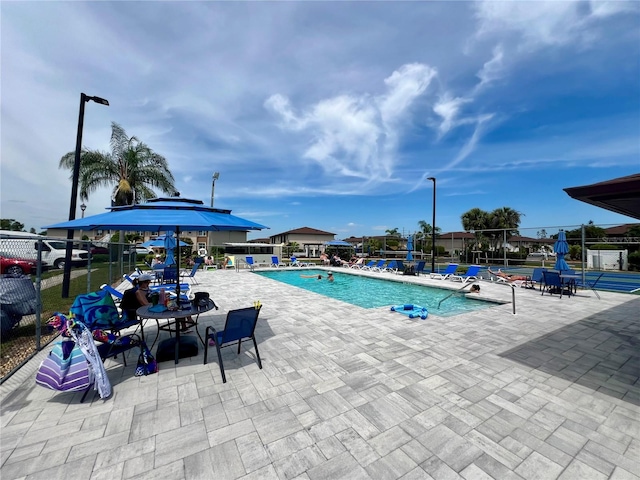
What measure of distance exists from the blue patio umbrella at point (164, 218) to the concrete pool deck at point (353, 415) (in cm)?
208

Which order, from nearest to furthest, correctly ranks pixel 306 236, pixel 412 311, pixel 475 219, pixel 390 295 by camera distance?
pixel 412 311 → pixel 390 295 → pixel 475 219 → pixel 306 236

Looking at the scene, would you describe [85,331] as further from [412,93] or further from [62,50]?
[412,93]

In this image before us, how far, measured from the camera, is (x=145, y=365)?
378 cm

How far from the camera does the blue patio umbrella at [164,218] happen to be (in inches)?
142

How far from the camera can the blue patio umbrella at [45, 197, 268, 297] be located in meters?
3.60

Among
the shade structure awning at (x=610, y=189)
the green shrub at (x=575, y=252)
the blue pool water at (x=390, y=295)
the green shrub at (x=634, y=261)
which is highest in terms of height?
the shade structure awning at (x=610, y=189)

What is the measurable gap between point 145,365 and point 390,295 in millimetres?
9290

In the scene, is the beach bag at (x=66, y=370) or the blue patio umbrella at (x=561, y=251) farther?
the blue patio umbrella at (x=561, y=251)

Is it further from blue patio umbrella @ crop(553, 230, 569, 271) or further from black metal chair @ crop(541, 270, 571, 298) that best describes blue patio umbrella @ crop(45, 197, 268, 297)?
blue patio umbrella @ crop(553, 230, 569, 271)

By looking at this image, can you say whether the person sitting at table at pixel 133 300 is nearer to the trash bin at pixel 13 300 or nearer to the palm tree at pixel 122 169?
the trash bin at pixel 13 300

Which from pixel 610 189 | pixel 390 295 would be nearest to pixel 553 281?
pixel 390 295

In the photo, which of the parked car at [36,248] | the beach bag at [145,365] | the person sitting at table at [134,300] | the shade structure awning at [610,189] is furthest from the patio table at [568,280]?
the parked car at [36,248]

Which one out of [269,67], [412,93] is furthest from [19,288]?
[412,93]

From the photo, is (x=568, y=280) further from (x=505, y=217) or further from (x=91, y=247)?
(x=505, y=217)
